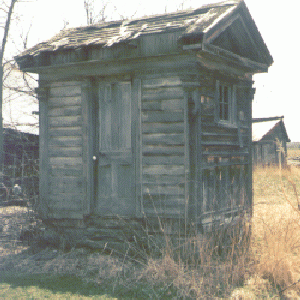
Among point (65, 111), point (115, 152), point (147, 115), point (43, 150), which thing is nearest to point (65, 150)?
point (43, 150)

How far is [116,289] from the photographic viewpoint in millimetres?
5914

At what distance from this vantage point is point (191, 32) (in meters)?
6.70

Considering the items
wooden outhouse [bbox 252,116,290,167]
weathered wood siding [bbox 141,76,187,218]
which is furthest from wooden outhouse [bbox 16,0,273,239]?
wooden outhouse [bbox 252,116,290,167]

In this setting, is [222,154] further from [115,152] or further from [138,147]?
[115,152]

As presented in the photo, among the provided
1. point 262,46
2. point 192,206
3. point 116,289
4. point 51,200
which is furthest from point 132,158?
point 262,46

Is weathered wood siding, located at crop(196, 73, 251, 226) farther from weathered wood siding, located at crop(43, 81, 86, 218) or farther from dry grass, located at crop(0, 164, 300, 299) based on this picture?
weathered wood siding, located at crop(43, 81, 86, 218)

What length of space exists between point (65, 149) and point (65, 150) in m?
0.02

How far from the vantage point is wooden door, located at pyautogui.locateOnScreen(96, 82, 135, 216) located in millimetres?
7801

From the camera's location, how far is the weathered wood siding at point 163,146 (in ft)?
23.8

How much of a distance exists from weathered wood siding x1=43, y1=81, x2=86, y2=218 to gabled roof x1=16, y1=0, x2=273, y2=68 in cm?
91

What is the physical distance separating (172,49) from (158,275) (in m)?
3.83

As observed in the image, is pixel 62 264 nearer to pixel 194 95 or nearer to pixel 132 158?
pixel 132 158

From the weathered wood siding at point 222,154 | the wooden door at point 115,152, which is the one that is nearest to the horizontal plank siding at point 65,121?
the wooden door at point 115,152

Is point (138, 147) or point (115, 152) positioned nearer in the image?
point (138, 147)
